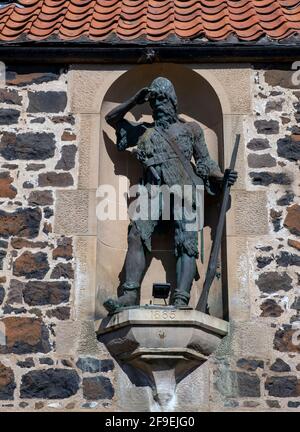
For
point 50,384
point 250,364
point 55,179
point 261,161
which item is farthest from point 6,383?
point 261,161

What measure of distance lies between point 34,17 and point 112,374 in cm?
294

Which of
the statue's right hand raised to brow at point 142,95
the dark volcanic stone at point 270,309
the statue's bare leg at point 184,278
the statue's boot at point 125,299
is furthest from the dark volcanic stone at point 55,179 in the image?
the dark volcanic stone at point 270,309

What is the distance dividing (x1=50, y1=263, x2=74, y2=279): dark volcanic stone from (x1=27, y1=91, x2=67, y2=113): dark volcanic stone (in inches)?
46.1

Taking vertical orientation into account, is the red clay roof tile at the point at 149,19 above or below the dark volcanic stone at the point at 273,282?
above

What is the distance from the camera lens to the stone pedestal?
253 inches

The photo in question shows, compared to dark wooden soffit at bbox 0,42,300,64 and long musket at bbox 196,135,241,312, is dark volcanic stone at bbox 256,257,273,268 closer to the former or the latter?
long musket at bbox 196,135,241,312

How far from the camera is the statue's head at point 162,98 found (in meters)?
7.11

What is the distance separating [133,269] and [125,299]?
235 millimetres

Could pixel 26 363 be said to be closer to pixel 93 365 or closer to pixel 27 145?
pixel 93 365

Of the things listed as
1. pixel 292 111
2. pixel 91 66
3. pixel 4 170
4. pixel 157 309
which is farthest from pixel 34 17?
pixel 157 309

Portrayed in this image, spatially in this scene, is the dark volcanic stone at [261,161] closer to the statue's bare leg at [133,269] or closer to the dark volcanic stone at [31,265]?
the statue's bare leg at [133,269]

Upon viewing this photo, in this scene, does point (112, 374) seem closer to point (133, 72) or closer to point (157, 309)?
point (157, 309)

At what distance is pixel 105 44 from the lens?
24.1ft

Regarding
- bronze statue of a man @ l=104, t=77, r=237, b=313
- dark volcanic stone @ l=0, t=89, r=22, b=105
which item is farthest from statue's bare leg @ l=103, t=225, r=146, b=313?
dark volcanic stone @ l=0, t=89, r=22, b=105
